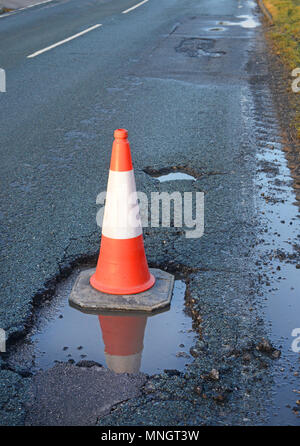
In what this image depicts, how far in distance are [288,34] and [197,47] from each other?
2.59 m

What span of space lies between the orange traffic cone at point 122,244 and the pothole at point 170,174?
1.67m

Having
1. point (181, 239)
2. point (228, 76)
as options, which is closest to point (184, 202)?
point (181, 239)

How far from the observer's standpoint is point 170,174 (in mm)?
5418

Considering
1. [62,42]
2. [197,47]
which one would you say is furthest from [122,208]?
[62,42]

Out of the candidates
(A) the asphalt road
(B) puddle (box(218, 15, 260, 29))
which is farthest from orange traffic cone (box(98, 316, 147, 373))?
(B) puddle (box(218, 15, 260, 29))

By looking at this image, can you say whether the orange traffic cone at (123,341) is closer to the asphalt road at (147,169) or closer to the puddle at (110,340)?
the puddle at (110,340)

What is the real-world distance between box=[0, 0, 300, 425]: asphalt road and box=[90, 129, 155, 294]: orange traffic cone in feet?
1.14

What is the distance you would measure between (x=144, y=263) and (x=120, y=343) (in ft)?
2.16

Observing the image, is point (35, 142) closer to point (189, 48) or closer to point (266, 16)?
point (189, 48)

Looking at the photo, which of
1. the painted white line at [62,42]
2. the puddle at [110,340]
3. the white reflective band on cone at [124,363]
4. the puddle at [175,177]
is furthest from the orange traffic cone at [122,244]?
the painted white line at [62,42]

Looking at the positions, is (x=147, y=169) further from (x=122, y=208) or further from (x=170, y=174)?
(x=122, y=208)

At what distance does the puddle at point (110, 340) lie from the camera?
2971 mm

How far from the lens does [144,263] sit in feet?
12.0

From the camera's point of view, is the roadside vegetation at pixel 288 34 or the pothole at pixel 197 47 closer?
the roadside vegetation at pixel 288 34
